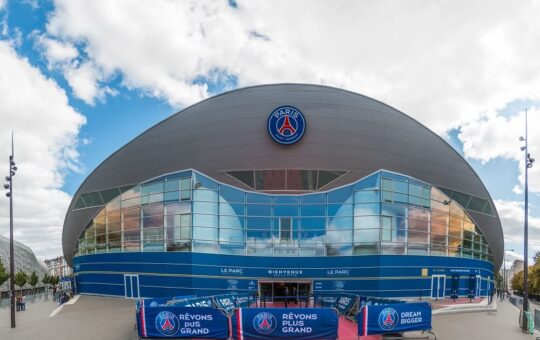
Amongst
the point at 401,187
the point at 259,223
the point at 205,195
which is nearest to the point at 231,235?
the point at 259,223

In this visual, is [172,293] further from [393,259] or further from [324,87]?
[324,87]

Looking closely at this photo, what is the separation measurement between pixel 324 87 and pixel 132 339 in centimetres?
2739

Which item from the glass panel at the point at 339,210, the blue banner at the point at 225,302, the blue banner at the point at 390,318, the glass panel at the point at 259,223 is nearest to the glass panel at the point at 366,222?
A: the glass panel at the point at 339,210

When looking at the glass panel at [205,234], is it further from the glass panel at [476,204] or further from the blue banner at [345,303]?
the glass panel at [476,204]

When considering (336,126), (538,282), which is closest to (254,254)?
(336,126)

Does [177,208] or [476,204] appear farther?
[476,204]

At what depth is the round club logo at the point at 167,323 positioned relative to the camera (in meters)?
14.4

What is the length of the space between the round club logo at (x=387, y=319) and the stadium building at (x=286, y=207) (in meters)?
15.3

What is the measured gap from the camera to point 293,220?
31828 millimetres

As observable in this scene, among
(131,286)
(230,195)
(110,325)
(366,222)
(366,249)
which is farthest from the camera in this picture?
(131,286)

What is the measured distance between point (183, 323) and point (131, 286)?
843 inches

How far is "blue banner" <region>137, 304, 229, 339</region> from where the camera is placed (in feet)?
46.9

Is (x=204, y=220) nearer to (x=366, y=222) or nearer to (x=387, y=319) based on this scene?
(x=366, y=222)

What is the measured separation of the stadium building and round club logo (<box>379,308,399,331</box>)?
50.2 feet
